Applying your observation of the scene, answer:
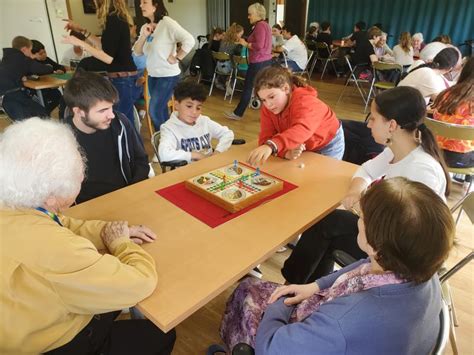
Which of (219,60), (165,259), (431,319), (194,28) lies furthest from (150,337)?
(194,28)

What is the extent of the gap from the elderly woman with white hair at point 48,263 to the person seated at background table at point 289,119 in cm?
99

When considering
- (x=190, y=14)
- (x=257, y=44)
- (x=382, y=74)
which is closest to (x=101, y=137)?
(x=257, y=44)

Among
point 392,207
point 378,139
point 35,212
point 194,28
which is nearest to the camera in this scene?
point 392,207

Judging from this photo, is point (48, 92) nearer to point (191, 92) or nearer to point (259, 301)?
point (191, 92)

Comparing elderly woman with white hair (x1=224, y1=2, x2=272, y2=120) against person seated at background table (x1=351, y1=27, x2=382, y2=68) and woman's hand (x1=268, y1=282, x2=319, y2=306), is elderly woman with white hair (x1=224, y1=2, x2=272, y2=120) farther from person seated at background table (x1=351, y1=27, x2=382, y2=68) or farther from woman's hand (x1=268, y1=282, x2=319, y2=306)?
woman's hand (x1=268, y1=282, x2=319, y2=306)

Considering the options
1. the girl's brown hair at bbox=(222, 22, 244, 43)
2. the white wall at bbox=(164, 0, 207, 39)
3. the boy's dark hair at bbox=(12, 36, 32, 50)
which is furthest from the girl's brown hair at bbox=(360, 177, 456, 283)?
the white wall at bbox=(164, 0, 207, 39)

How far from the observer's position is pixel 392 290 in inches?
30.6

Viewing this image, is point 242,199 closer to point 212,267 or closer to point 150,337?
point 212,267

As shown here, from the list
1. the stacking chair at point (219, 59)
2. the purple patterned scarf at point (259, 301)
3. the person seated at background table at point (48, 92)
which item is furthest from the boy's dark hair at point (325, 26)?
the purple patterned scarf at point (259, 301)

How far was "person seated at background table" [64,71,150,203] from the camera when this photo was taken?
5.54ft

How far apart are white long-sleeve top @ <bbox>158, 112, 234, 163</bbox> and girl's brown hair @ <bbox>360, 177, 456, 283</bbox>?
1457 millimetres

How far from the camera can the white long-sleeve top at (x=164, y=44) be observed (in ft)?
10.9

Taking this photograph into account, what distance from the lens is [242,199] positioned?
1364 millimetres

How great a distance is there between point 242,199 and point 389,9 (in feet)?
25.1
